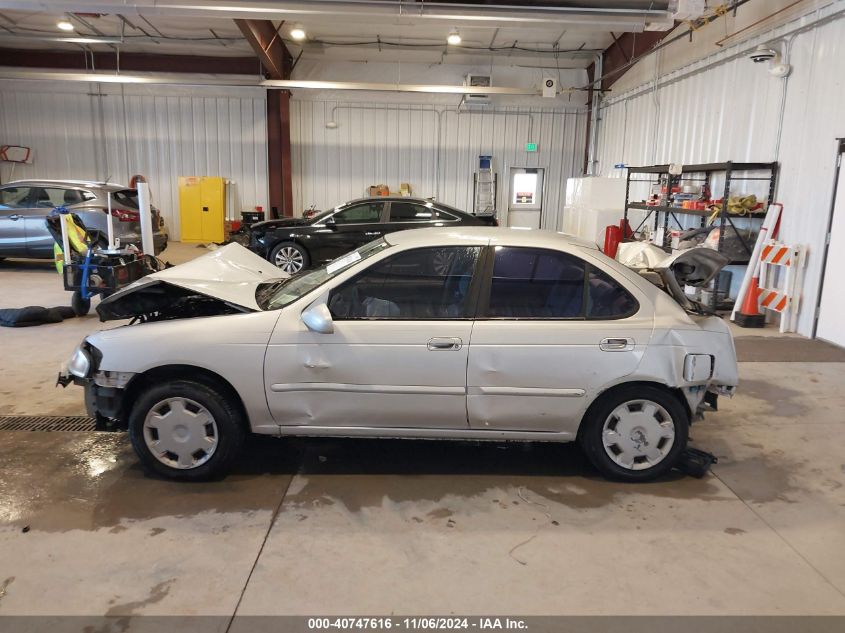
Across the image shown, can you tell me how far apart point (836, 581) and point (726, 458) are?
1.33 metres

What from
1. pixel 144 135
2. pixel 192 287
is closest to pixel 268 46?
pixel 144 135

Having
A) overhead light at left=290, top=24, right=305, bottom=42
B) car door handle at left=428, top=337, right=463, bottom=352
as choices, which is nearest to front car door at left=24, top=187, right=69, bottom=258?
overhead light at left=290, top=24, right=305, bottom=42

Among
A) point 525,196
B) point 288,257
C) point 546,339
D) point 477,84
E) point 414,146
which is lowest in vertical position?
point 288,257

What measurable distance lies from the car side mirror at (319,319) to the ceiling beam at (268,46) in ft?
35.1

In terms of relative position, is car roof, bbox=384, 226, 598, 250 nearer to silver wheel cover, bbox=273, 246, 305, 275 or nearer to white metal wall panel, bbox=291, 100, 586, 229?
silver wheel cover, bbox=273, 246, 305, 275

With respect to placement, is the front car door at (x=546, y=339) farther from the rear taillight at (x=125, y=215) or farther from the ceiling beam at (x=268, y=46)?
the ceiling beam at (x=268, y=46)

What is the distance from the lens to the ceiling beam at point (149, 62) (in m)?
16.2

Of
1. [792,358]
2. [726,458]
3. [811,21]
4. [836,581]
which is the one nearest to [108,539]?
[836,581]

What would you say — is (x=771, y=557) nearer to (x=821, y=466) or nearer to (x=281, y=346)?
(x=821, y=466)

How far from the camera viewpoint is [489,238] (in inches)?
147

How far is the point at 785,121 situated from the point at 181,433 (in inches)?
337

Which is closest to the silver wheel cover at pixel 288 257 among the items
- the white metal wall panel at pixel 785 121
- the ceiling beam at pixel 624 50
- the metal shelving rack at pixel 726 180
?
the metal shelving rack at pixel 726 180

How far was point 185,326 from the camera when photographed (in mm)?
3551

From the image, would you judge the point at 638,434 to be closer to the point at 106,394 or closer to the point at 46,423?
the point at 106,394
